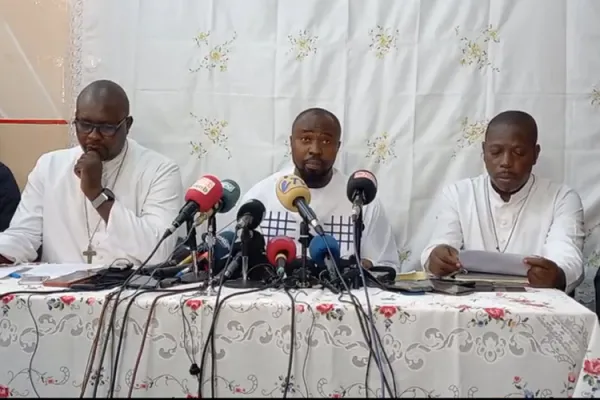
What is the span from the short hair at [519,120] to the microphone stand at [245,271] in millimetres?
1320

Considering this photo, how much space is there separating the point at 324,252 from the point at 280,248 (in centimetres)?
12

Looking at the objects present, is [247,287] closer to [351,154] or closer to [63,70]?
[351,154]

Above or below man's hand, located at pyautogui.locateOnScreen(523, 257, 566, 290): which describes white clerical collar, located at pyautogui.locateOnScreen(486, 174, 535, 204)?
above

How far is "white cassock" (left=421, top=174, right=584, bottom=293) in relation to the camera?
8.72 ft

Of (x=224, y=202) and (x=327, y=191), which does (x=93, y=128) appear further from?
(x=224, y=202)

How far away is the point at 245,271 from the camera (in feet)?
6.24

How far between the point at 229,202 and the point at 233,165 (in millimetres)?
1257

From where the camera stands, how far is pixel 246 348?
65.1 inches

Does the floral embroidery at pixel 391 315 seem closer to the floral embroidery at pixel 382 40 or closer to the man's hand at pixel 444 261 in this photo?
the man's hand at pixel 444 261

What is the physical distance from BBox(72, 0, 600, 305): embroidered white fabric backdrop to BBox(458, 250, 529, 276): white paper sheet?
87 centimetres

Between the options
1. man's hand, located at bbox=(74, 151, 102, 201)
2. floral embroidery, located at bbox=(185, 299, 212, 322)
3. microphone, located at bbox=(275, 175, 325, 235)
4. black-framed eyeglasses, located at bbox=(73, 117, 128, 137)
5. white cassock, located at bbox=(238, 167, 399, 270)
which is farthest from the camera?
black-framed eyeglasses, located at bbox=(73, 117, 128, 137)

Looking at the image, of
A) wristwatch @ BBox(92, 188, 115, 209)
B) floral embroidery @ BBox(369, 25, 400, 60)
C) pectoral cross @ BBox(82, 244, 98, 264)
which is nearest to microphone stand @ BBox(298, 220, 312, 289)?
wristwatch @ BBox(92, 188, 115, 209)

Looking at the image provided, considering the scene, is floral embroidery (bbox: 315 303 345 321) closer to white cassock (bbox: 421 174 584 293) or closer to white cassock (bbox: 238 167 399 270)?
white cassock (bbox: 238 167 399 270)

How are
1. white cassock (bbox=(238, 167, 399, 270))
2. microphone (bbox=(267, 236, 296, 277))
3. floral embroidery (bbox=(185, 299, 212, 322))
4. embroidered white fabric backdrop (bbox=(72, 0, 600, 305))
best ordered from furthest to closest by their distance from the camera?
embroidered white fabric backdrop (bbox=(72, 0, 600, 305))
white cassock (bbox=(238, 167, 399, 270))
microphone (bbox=(267, 236, 296, 277))
floral embroidery (bbox=(185, 299, 212, 322))
